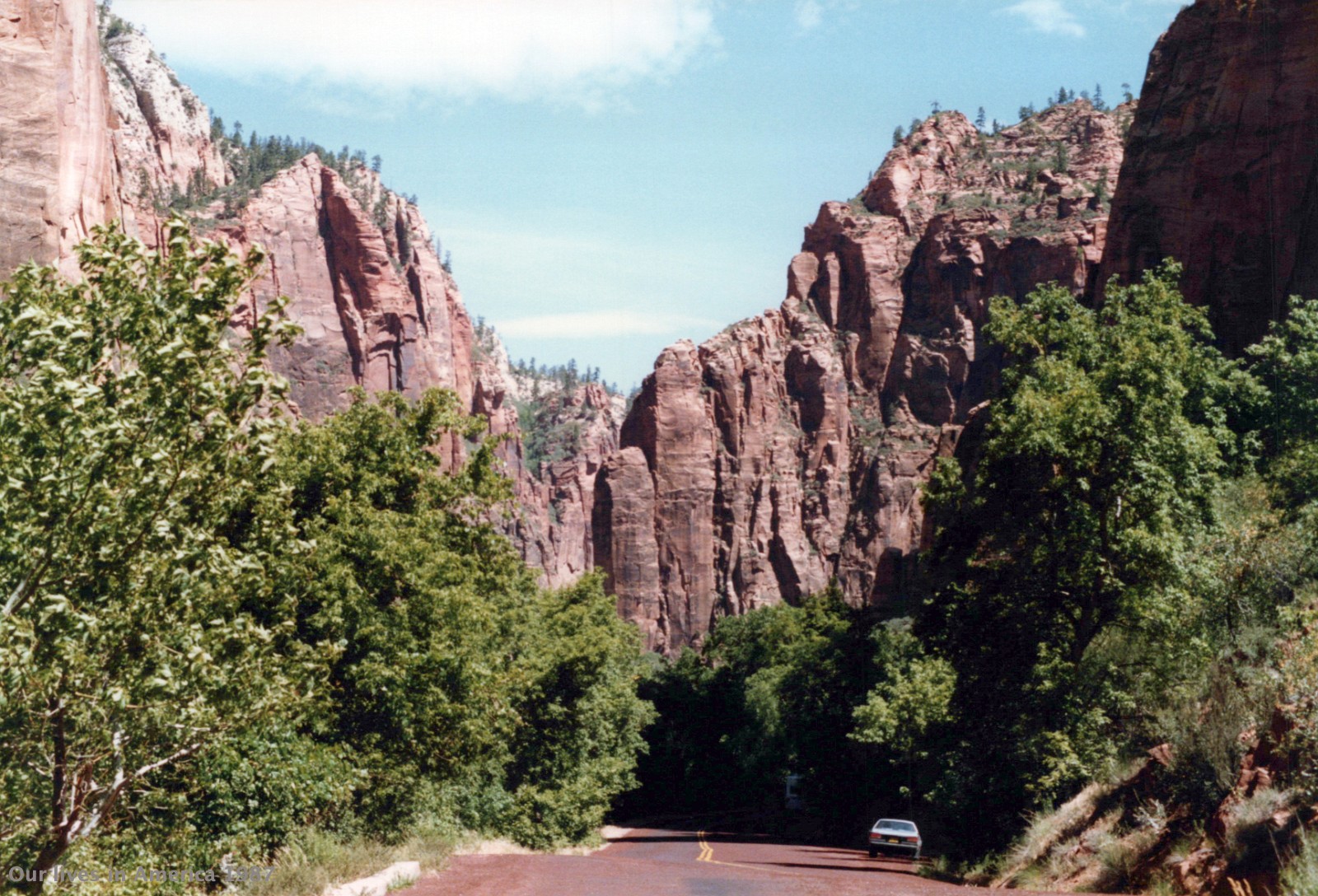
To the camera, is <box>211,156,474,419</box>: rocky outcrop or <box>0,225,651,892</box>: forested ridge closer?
<box>0,225,651,892</box>: forested ridge

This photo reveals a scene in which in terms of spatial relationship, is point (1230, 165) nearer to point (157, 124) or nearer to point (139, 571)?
point (139, 571)

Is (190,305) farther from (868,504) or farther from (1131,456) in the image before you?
(868,504)

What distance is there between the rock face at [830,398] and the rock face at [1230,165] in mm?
73819

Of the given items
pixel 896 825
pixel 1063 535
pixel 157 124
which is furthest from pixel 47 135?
pixel 157 124

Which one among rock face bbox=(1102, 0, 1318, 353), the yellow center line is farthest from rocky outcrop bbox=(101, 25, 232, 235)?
the yellow center line

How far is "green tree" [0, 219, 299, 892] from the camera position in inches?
339

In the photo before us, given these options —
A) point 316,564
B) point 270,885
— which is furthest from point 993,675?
point 270,885

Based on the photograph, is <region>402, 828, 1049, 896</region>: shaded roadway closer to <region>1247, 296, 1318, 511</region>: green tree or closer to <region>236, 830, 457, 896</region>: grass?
<region>236, 830, 457, 896</region>: grass

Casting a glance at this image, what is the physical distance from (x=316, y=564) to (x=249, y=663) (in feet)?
40.5

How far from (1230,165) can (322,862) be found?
61985 millimetres

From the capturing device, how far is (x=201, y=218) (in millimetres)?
140000

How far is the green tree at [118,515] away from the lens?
8.61 m

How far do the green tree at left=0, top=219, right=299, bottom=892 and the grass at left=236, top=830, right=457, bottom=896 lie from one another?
20.1 feet

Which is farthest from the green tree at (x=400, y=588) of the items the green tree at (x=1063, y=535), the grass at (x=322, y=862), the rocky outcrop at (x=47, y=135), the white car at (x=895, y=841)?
the white car at (x=895, y=841)
